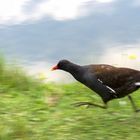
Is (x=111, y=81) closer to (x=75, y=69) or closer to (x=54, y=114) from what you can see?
(x=75, y=69)

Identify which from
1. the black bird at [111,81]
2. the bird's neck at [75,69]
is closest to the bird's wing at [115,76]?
the black bird at [111,81]

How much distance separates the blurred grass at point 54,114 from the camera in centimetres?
528

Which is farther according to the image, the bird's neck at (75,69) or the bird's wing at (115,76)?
the bird's neck at (75,69)

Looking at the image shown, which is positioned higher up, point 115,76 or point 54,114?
point 115,76

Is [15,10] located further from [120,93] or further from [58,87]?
[120,93]

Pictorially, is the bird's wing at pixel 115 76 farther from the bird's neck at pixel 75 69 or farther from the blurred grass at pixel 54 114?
the blurred grass at pixel 54 114

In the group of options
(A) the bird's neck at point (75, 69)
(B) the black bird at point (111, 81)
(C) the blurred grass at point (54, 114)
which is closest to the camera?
(C) the blurred grass at point (54, 114)

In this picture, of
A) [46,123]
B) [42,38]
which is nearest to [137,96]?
[46,123]

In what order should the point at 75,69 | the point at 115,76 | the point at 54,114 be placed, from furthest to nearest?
the point at 75,69, the point at 54,114, the point at 115,76

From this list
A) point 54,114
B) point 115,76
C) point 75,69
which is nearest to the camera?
point 115,76

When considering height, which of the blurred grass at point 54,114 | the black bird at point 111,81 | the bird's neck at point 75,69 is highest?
the bird's neck at point 75,69

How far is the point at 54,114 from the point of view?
5828 mm

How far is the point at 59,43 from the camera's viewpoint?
773 centimetres

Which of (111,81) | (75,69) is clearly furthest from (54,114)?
(111,81)
